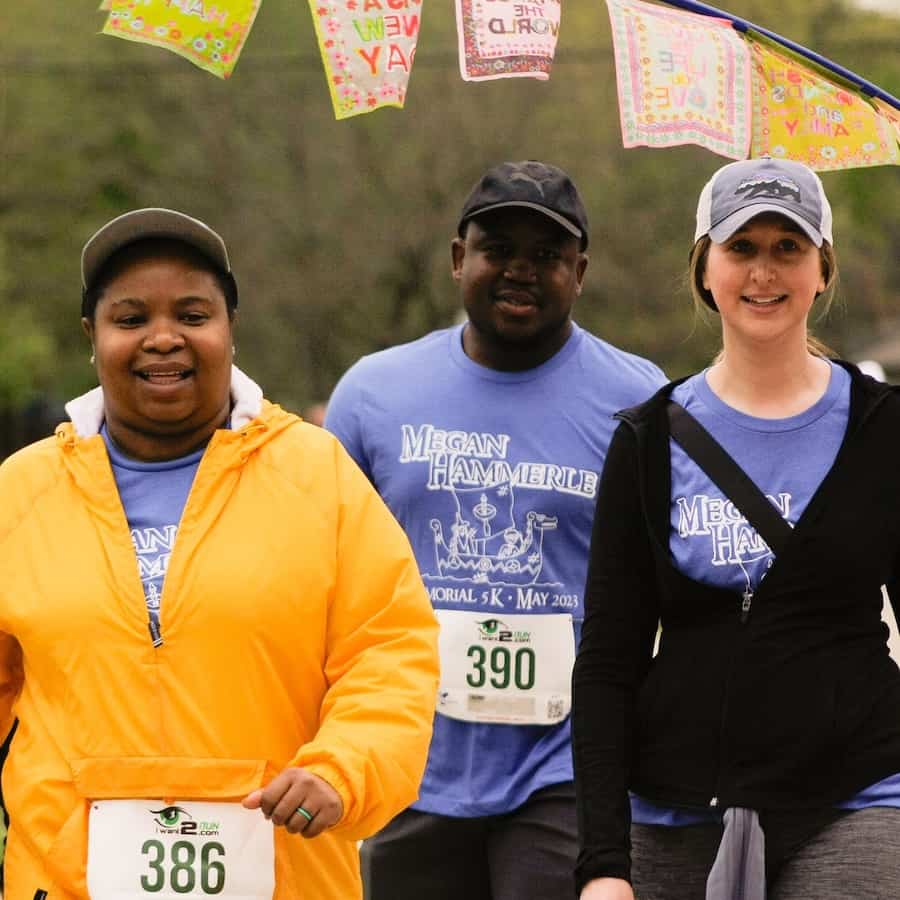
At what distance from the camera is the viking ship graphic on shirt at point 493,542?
5336 mm

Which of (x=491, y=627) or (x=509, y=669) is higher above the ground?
(x=491, y=627)

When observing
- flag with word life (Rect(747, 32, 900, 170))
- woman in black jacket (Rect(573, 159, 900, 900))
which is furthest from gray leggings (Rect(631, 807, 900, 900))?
flag with word life (Rect(747, 32, 900, 170))

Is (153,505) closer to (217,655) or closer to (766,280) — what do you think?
(217,655)

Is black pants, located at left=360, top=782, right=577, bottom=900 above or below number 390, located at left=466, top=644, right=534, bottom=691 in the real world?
below

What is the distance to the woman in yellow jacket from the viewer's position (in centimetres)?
381

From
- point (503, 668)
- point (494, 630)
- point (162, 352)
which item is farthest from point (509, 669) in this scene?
point (162, 352)

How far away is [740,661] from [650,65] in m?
1.80

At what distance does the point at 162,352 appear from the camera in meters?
4.06

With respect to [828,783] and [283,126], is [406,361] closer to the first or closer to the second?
[828,783]

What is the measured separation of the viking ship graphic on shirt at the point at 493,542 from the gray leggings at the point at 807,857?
1508mm

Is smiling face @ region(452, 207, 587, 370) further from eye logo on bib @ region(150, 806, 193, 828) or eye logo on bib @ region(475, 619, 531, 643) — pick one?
eye logo on bib @ region(150, 806, 193, 828)

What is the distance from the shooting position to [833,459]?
391cm

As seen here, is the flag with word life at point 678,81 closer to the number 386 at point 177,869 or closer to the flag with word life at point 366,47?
the flag with word life at point 366,47

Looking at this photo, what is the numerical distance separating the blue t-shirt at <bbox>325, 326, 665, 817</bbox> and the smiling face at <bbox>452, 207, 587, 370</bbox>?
0.06 metres
